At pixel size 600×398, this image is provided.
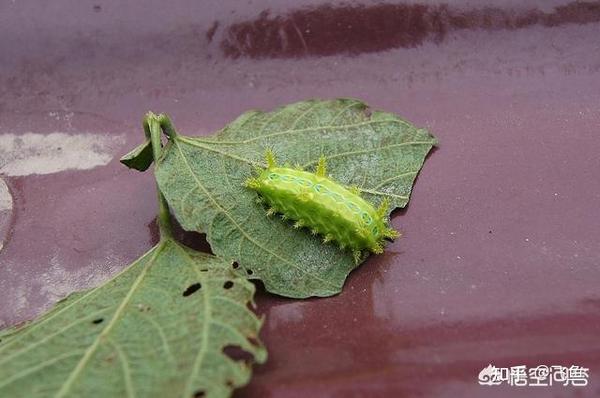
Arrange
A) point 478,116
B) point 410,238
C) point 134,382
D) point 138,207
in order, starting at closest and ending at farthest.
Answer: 1. point 134,382
2. point 410,238
3. point 138,207
4. point 478,116

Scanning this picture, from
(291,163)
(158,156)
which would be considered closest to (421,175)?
(291,163)

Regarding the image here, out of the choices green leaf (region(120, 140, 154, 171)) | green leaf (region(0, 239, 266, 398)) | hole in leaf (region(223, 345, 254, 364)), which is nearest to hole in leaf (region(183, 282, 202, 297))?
green leaf (region(0, 239, 266, 398))

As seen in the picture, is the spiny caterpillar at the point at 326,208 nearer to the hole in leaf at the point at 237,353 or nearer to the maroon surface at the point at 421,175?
the maroon surface at the point at 421,175

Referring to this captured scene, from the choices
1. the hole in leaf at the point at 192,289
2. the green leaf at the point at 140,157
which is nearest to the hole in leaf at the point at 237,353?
the hole in leaf at the point at 192,289

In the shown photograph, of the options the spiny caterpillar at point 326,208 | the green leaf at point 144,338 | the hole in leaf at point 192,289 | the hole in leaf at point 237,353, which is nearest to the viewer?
the green leaf at point 144,338

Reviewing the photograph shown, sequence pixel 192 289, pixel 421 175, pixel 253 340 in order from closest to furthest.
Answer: pixel 253 340
pixel 192 289
pixel 421 175

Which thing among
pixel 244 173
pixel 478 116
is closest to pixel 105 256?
pixel 244 173

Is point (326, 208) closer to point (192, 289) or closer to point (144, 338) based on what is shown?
point (192, 289)

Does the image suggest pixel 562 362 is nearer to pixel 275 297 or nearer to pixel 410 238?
pixel 410 238
